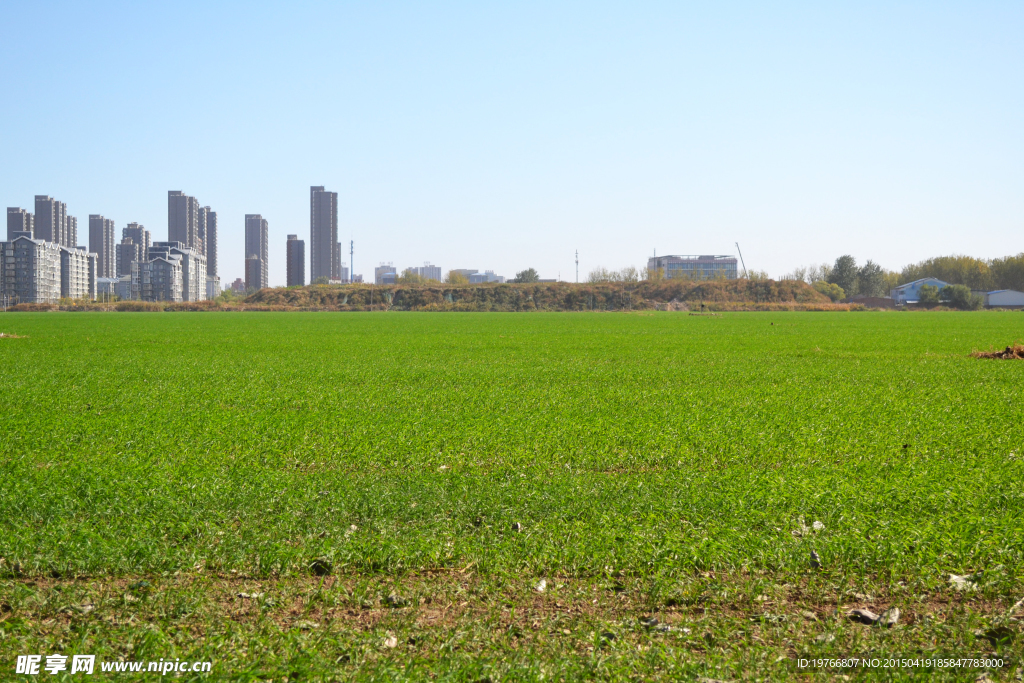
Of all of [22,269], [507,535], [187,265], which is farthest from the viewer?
[187,265]

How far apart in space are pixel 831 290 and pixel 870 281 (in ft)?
53.8

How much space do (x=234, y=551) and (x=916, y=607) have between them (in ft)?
11.3

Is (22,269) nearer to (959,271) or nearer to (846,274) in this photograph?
(846,274)

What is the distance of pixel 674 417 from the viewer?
27.2 feet

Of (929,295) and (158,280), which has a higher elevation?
(158,280)

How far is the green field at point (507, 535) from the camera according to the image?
3.02 meters

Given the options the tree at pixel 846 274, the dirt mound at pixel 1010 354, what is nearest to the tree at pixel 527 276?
the tree at pixel 846 274

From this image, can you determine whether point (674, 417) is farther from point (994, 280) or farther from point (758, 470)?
point (994, 280)

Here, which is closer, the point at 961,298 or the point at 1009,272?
the point at 961,298

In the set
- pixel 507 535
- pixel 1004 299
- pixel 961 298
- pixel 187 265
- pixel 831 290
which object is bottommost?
pixel 507 535

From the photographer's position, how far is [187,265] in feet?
586

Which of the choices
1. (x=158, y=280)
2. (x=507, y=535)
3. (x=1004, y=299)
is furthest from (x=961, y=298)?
(x=158, y=280)

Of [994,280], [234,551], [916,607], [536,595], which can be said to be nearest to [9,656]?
[234,551]

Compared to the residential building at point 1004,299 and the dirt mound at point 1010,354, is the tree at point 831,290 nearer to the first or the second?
the residential building at point 1004,299
